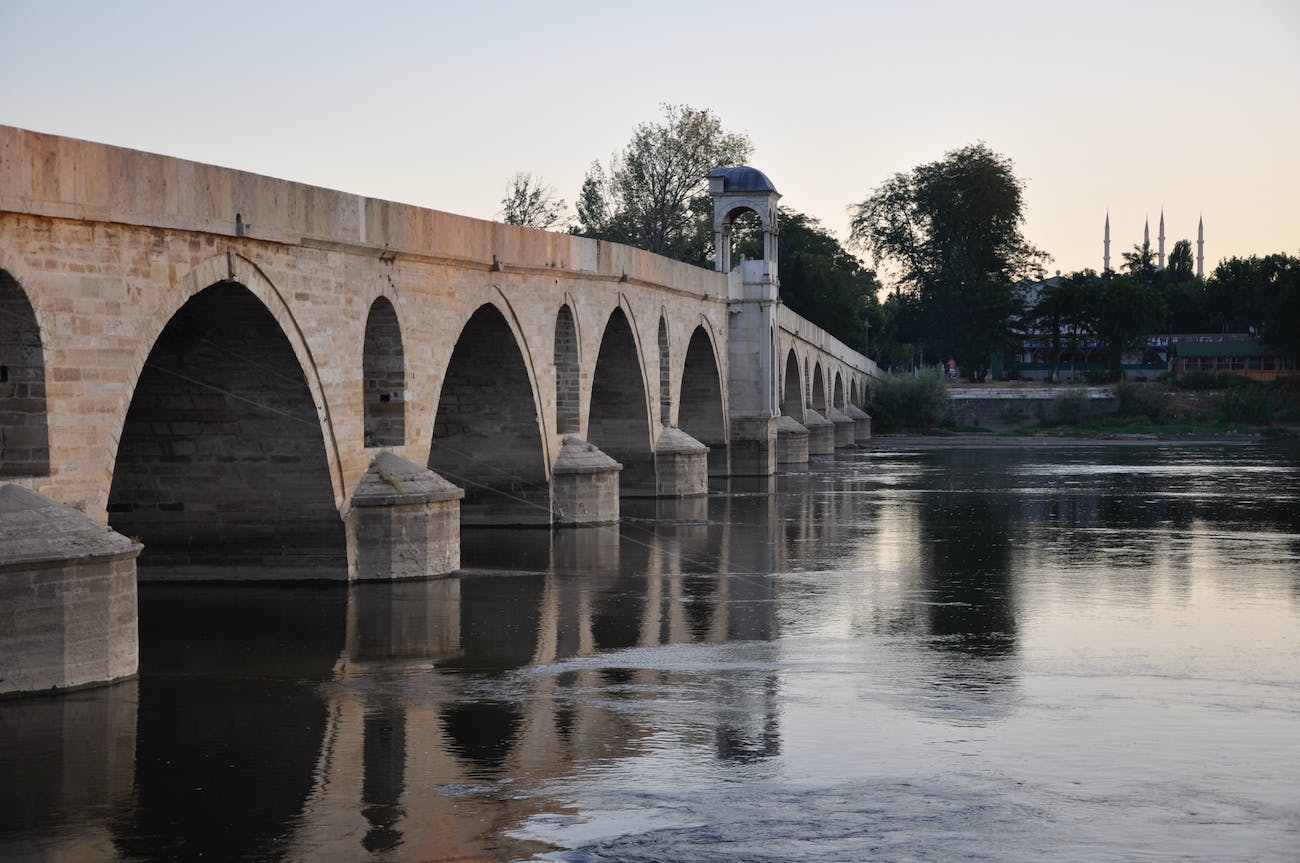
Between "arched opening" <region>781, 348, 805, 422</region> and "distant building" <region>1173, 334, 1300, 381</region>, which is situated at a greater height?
"distant building" <region>1173, 334, 1300, 381</region>

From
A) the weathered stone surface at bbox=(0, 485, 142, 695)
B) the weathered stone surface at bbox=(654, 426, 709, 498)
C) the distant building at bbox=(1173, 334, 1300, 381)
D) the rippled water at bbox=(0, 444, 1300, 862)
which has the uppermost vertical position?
the distant building at bbox=(1173, 334, 1300, 381)

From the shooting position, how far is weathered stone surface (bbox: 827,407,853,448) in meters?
54.2

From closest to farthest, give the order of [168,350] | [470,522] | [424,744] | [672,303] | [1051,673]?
[424,744]
[1051,673]
[168,350]
[470,522]
[672,303]

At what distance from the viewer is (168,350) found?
16141 millimetres

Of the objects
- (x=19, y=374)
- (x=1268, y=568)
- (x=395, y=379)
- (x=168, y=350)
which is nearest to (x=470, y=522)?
(x=395, y=379)

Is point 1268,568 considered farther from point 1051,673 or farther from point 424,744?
point 424,744

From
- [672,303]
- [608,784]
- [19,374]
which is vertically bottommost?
[608,784]

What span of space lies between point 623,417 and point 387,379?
36.3 ft

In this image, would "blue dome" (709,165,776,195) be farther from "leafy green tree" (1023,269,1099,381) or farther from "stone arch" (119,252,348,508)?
"leafy green tree" (1023,269,1099,381)

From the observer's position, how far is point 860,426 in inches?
2282

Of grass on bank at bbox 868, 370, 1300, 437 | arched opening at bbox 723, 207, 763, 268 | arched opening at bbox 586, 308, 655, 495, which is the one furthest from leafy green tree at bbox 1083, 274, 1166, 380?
arched opening at bbox 586, 308, 655, 495

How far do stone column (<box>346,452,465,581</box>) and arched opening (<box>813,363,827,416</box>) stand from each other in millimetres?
35763

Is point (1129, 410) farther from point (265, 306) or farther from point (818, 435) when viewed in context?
point (265, 306)

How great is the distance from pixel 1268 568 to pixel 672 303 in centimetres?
1423
